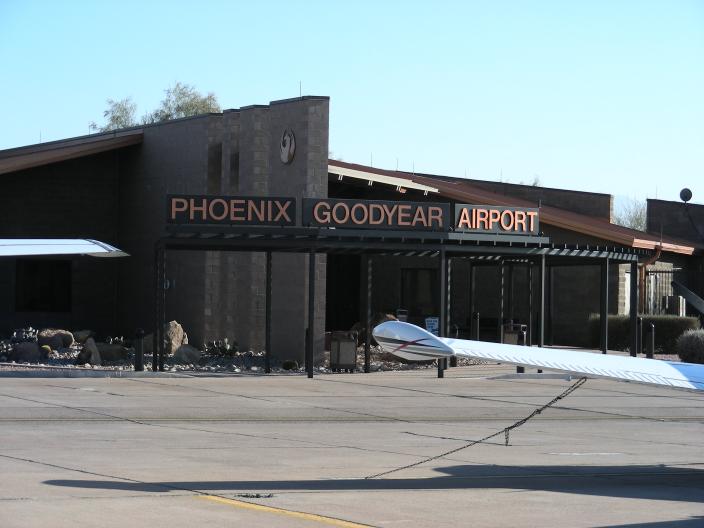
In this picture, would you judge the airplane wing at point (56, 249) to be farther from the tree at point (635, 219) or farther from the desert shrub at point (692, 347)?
the tree at point (635, 219)

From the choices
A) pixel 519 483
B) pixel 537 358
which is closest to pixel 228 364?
pixel 519 483

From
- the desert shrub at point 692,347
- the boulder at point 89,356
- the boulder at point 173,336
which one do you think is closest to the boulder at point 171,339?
the boulder at point 173,336

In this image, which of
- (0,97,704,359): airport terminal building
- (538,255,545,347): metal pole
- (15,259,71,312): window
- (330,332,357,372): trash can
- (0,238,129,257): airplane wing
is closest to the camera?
(0,238,129,257): airplane wing

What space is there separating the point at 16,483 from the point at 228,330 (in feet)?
79.6

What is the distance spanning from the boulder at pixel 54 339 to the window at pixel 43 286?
419cm

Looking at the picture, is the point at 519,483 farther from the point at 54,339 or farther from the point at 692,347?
the point at 54,339

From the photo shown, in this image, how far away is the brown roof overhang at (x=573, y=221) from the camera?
37656mm

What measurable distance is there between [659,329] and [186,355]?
14.6 metres

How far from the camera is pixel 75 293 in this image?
133ft

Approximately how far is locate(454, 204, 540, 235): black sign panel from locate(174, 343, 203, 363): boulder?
8659 mm

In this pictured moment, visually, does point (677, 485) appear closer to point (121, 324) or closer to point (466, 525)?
point (466, 525)

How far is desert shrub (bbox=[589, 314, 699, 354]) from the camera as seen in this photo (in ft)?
118

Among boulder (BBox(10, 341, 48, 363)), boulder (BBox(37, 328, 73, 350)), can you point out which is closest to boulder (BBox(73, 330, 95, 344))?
boulder (BBox(37, 328, 73, 350))

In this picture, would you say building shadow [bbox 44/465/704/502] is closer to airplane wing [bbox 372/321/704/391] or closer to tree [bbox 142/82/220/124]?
airplane wing [bbox 372/321/704/391]
